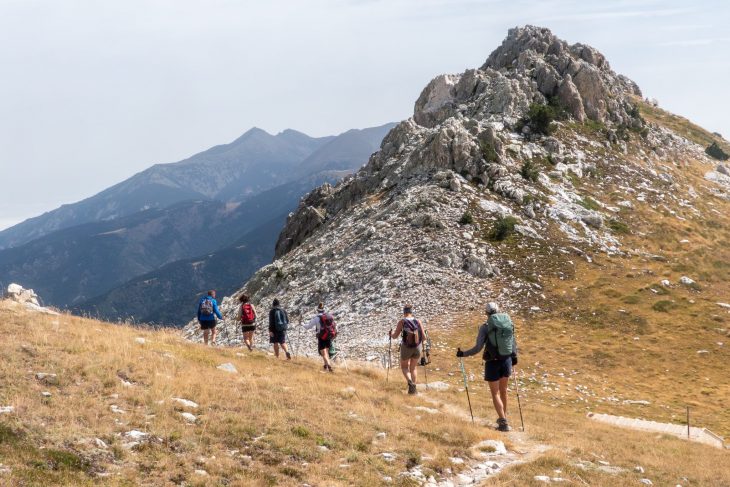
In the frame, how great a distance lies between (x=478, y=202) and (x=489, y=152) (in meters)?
7.09

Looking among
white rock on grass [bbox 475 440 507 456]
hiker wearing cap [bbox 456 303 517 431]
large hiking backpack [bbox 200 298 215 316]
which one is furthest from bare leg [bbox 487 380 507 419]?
large hiking backpack [bbox 200 298 215 316]

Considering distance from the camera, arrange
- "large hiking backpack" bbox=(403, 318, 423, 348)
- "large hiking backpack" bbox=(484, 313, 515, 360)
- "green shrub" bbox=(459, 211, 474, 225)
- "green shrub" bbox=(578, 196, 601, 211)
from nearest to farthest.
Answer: "large hiking backpack" bbox=(484, 313, 515, 360) < "large hiking backpack" bbox=(403, 318, 423, 348) < "green shrub" bbox=(459, 211, 474, 225) < "green shrub" bbox=(578, 196, 601, 211)

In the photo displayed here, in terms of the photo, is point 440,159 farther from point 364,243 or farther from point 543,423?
point 543,423

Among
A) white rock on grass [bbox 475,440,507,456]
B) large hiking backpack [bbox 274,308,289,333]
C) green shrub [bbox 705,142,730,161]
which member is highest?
green shrub [bbox 705,142,730,161]

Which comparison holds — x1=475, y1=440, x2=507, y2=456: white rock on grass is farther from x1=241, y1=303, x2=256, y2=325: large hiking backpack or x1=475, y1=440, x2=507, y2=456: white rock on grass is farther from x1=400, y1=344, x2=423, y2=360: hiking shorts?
x1=241, y1=303, x2=256, y2=325: large hiking backpack

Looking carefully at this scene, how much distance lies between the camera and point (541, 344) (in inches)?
1330

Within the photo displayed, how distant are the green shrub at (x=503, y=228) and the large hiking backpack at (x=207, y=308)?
2673 cm

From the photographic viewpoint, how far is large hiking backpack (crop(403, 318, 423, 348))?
19.4 meters

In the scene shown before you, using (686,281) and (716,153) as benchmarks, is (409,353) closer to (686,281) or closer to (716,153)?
(686,281)

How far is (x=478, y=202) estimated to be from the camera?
49406 millimetres

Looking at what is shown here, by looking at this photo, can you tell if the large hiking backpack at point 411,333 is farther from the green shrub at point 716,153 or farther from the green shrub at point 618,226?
the green shrub at point 716,153

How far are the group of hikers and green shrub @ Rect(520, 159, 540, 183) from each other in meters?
35.1

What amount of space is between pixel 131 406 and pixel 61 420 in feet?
5.59

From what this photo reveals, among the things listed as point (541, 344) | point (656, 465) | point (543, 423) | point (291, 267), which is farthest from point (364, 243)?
point (656, 465)
